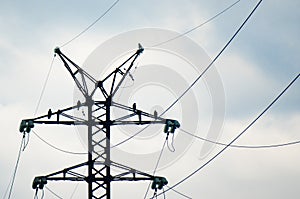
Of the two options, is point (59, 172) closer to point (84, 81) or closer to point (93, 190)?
point (93, 190)

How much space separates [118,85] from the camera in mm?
20359

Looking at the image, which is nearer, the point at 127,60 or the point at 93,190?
the point at 93,190

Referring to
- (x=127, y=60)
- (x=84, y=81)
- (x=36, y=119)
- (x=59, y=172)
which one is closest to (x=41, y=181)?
(x=59, y=172)

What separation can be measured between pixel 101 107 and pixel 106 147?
145 cm

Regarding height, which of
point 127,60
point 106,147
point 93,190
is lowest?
point 93,190

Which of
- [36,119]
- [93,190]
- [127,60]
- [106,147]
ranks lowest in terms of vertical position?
[93,190]

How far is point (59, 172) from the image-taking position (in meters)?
19.6

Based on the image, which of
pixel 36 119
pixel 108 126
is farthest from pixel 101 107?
pixel 36 119

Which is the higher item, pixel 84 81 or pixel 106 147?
pixel 84 81

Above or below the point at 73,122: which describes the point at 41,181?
below

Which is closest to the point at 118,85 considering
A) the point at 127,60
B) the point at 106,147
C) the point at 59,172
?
the point at 127,60

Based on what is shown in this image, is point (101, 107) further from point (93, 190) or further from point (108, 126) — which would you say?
point (93, 190)

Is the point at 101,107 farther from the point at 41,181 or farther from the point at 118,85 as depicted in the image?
the point at 41,181

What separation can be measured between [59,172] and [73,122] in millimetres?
1663
